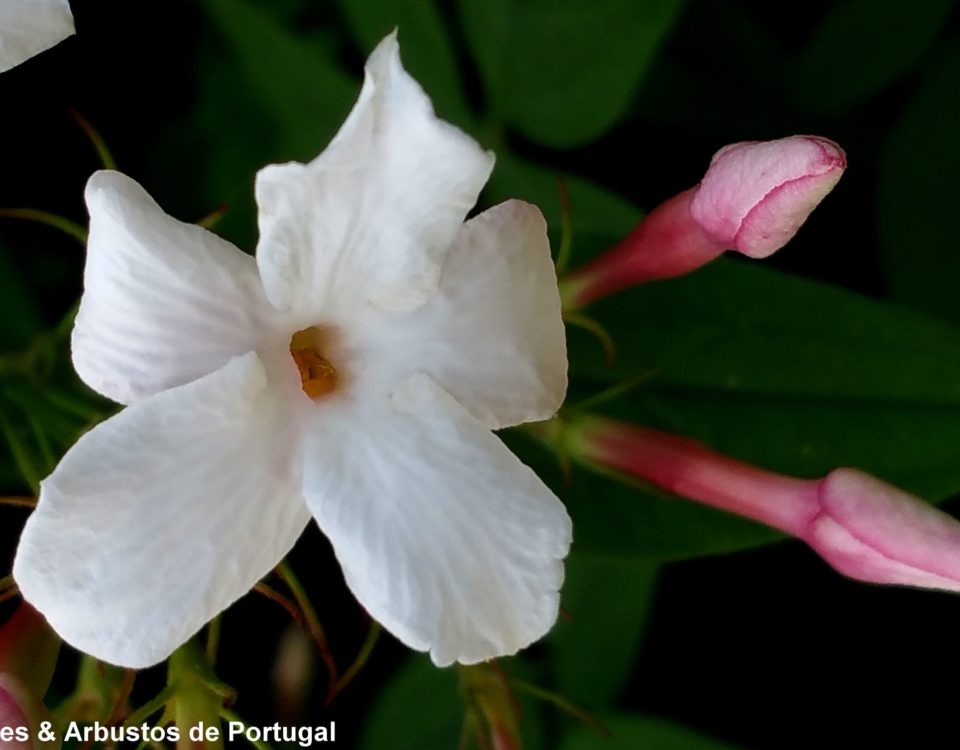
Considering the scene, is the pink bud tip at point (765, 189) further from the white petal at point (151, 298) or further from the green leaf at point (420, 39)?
the green leaf at point (420, 39)

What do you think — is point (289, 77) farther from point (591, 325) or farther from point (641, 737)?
point (641, 737)

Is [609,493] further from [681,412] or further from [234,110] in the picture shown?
[234,110]

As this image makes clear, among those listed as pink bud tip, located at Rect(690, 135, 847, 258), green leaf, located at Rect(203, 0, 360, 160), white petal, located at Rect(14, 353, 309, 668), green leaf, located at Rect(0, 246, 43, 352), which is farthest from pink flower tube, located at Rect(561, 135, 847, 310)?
green leaf, located at Rect(0, 246, 43, 352)

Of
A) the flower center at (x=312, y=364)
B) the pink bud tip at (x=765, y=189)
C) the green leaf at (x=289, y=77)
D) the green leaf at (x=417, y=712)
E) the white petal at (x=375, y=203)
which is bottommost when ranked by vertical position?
the green leaf at (x=417, y=712)

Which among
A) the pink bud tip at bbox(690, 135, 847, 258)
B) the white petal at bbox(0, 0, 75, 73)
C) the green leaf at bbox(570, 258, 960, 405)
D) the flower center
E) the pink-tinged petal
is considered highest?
the white petal at bbox(0, 0, 75, 73)

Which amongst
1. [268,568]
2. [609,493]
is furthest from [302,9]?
[268,568]

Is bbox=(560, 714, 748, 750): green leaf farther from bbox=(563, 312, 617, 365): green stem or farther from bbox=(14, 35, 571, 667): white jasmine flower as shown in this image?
bbox=(14, 35, 571, 667): white jasmine flower

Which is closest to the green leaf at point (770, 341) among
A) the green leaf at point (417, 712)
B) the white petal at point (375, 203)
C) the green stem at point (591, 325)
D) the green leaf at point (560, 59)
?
the green stem at point (591, 325)
